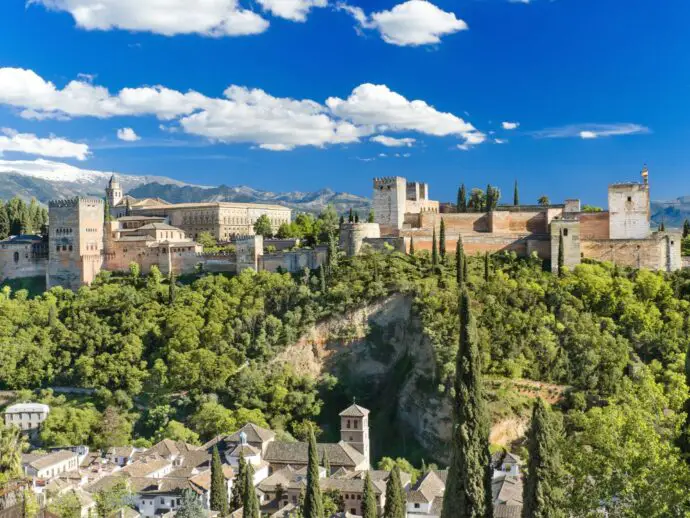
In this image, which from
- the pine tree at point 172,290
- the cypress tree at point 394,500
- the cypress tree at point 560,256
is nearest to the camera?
the cypress tree at point 394,500

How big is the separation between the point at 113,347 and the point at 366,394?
17.1 meters

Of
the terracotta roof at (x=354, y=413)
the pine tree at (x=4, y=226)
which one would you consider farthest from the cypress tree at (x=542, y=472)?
the pine tree at (x=4, y=226)

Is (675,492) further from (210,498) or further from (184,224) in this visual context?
(184,224)

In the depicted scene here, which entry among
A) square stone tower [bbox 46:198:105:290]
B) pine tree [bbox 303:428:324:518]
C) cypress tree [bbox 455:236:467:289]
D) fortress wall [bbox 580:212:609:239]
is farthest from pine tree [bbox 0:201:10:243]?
pine tree [bbox 303:428:324:518]

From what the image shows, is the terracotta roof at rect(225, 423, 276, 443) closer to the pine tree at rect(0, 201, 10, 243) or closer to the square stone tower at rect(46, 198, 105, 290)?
the square stone tower at rect(46, 198, 105, 290)

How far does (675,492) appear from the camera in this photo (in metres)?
14.9

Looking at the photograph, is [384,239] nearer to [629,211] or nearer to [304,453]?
[629,211]

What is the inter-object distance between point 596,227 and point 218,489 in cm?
3377

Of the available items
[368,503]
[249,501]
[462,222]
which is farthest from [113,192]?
[368,503]

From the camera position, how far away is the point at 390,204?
59812mm

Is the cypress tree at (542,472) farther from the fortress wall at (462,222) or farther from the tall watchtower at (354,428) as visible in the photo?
the fortress wall at (462,222)

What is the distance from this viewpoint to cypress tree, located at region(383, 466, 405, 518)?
3002cm

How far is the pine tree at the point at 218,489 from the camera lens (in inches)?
1314

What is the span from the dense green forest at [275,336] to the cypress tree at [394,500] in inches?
432
